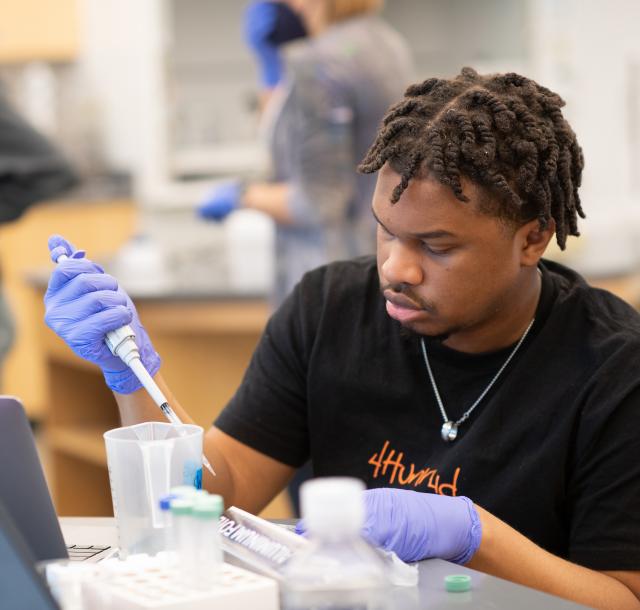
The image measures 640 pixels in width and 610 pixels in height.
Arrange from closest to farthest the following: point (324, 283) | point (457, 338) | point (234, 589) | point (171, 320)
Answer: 1. point (234, 589)
2. point (457, 338)
3. point (324, 283)
4. point (171, 320)

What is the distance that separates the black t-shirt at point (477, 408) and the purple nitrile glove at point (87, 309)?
23cm

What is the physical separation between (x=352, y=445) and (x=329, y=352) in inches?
4.6

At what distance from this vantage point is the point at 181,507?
81 cm

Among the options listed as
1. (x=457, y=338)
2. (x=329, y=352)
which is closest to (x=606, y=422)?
(x=457, y=338)

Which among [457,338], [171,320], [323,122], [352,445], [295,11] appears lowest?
[171,320]

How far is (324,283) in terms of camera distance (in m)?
1.41

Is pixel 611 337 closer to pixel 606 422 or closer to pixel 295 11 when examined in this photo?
pixel 606 422

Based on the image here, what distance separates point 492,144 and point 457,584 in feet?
1.48

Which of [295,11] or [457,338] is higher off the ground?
[295,11]

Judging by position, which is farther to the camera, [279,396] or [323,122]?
[323,122]

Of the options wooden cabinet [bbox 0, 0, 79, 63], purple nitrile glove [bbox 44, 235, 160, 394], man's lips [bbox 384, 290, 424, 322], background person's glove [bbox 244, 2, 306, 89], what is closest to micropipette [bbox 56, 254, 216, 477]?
purple nitrile glove [bbox 44, 235, 160, 394]

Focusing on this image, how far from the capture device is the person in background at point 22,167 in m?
2.53

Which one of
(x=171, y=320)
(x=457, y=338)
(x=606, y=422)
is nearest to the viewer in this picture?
(x=606, y=422)

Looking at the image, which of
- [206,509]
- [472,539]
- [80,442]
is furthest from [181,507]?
[80,442]
